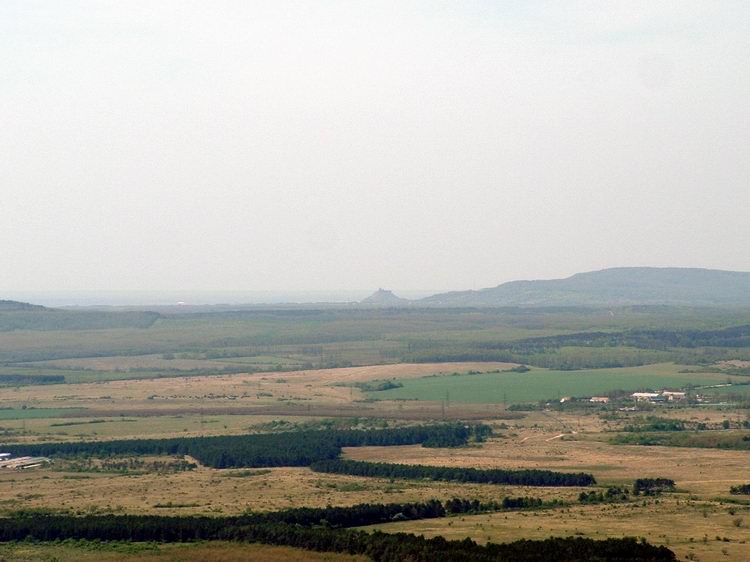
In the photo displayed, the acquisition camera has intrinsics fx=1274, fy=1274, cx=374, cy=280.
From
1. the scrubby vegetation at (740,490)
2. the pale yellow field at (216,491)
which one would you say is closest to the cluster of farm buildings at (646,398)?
the pale yellow field at (216,491)

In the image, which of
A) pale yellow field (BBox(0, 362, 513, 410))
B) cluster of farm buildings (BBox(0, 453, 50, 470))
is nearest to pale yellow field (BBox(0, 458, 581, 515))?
cluster of farm buildings (BBox(0, 453, 50, 470))

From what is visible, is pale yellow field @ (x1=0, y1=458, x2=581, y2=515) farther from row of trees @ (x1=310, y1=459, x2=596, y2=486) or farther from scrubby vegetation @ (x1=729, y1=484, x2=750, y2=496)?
scrubby vegetation @ (x1=729, y1=484, x2=750, y2=496)

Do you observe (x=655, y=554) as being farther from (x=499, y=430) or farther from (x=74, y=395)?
(x=74, y=395)

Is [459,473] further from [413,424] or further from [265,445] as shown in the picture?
[413,424]

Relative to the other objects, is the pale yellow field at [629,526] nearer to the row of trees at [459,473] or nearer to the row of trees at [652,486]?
the row of trees at [652,486]

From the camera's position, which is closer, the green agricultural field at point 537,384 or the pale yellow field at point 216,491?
the pale yellow field at point 216,491

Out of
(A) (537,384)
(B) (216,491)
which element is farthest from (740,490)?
(A) (537,384)
